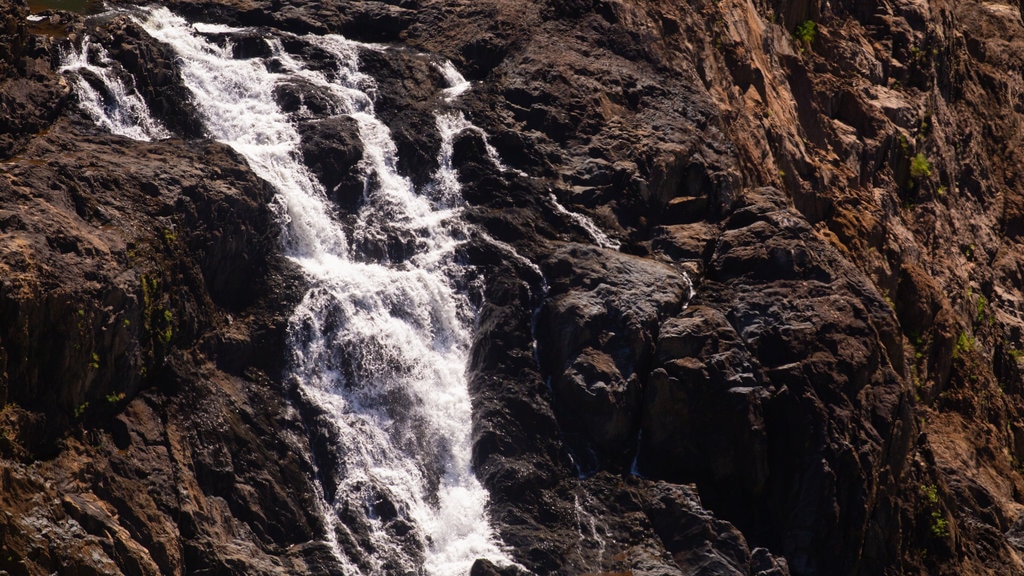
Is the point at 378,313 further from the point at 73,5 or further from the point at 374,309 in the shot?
the point at 73,5

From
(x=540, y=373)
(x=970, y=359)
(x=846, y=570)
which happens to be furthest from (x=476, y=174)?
(x=970, y=359)

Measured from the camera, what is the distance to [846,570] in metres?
30.5

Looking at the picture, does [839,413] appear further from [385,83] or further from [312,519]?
[385,83]

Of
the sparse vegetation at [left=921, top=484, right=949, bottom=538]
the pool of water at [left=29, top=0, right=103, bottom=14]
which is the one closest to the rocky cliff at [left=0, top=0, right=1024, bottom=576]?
the sparse vegetation at [left=921, top=484, right=949, bottom=538]

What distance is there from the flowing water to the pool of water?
4.05ft

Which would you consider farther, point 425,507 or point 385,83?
point 385,83

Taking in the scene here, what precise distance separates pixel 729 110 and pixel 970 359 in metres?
10.1

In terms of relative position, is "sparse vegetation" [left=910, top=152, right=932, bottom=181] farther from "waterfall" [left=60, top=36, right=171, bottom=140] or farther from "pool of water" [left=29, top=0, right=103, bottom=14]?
"pool of water" [left=29, top=0, right=103, bottom=14]

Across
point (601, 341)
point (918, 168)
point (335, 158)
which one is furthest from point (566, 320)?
point (918, 168)

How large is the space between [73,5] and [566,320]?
15.0m

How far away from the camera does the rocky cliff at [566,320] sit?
1007 inches

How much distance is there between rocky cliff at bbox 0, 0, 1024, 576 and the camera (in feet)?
83.9

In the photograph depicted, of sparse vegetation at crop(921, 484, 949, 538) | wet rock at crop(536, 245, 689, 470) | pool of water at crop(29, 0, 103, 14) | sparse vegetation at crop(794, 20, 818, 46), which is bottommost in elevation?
sparse vegetation at crop(921, 484, 949, 538)

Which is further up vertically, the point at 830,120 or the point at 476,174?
the point at 830,120
